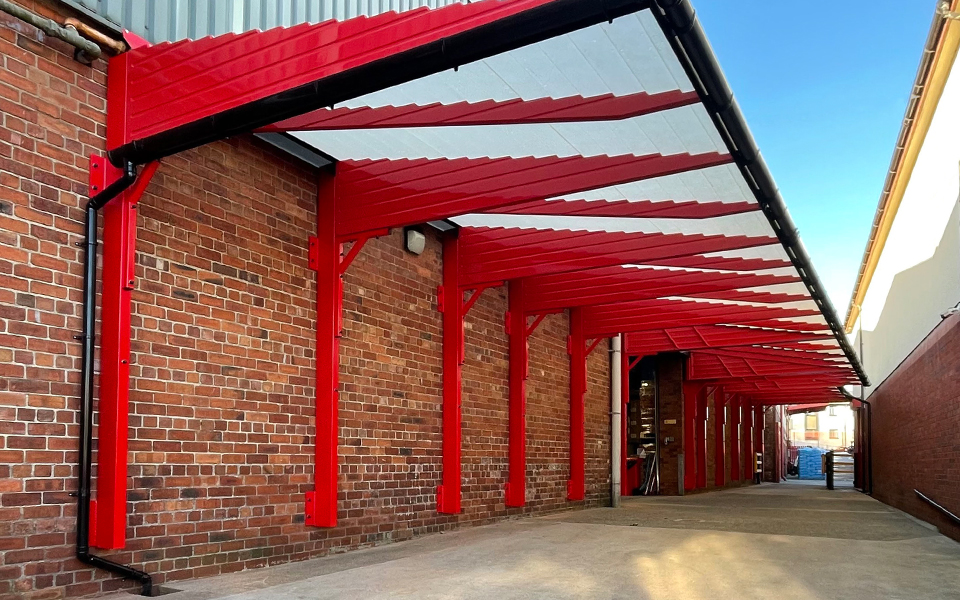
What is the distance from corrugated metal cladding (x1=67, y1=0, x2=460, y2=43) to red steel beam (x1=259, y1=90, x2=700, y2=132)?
1409mm

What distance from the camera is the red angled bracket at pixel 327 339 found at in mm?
7922

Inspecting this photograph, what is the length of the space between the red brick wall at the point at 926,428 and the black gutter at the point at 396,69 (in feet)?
28.6

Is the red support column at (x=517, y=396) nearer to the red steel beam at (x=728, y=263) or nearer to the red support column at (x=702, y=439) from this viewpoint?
the red steel beam at (x=728, y=263)

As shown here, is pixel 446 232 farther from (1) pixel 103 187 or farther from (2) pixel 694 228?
(1) pixel 103 187

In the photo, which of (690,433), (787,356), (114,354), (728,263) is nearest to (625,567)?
(728,263)

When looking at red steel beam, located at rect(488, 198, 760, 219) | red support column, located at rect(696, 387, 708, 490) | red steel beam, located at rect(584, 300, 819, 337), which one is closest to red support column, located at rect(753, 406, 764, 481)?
red support column, located at rect(696, 387, 708, 490)

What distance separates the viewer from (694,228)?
955 cm

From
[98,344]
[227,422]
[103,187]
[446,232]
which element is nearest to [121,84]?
[103,187]

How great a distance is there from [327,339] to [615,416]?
941 cm

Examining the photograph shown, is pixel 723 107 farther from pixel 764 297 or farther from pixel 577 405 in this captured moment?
pixel 577 405

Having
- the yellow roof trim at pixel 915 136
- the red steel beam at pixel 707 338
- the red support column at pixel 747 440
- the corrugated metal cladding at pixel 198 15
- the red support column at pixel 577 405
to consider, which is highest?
the yellow roof trim at pixel 915 136

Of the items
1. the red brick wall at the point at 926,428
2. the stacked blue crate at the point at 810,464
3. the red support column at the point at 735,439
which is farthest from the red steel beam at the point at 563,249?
the stacked blue crate at the point at 810,464

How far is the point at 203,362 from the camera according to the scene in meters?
6.76

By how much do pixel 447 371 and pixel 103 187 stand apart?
557 centimetres
